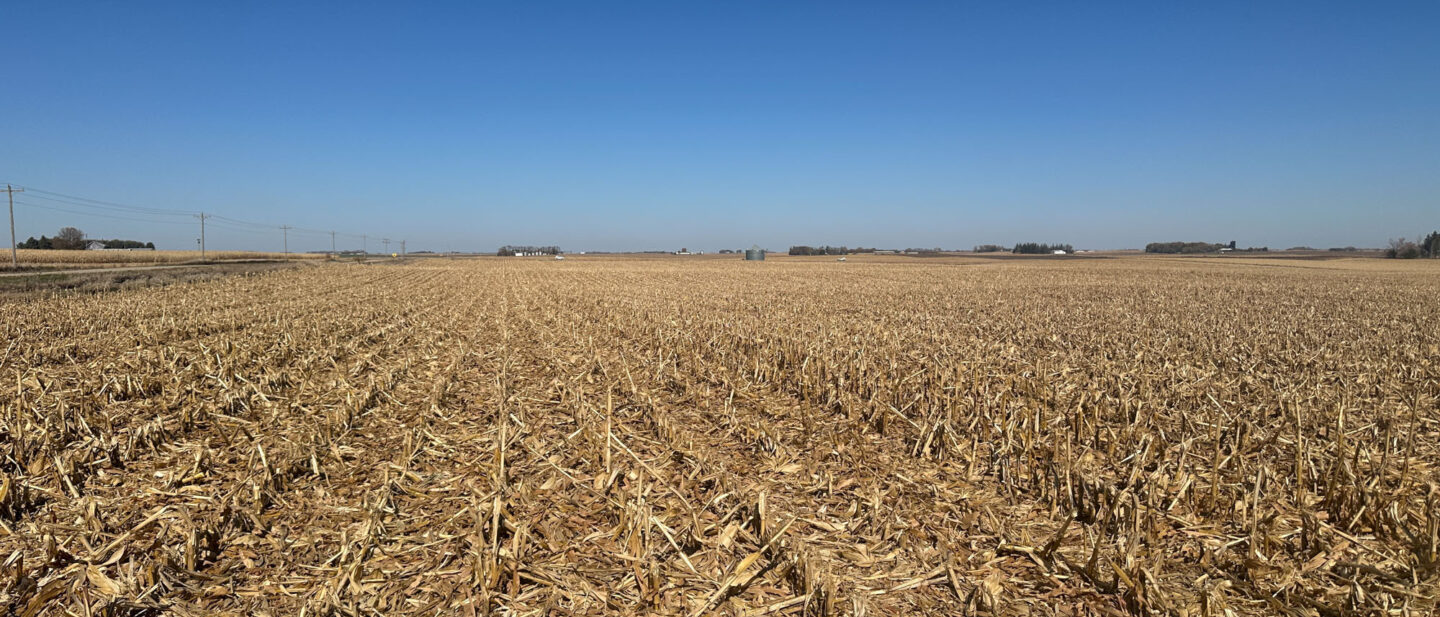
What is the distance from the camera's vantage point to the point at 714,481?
16.3 ft

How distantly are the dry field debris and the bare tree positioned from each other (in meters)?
112

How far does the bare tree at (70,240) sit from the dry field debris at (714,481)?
11160 centimetres

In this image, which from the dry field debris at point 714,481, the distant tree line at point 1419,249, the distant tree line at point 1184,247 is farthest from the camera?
the distant tree line at point 1184,247

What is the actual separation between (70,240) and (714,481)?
4928 inches

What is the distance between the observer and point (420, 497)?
4.61 metres

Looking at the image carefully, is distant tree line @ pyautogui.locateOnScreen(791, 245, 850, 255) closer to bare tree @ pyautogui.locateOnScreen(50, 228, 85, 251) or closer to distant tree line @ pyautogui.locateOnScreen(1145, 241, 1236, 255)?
distant tree line @ pyautogui.locateOnScreen(1145, 241, 1236, 255)

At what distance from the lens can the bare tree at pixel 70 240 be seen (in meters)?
86.3

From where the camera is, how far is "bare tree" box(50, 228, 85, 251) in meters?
86.3

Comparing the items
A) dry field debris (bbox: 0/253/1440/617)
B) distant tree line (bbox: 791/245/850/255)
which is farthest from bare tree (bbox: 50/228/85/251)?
distant tree line (bbox: 791/245/850/255)

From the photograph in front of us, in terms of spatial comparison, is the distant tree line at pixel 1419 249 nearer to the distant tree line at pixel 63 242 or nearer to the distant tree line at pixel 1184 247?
the distant tree line at pixel 1184 247

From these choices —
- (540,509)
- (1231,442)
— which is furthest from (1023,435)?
(540,509)

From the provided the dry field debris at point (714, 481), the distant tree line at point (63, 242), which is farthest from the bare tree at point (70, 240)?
the dry field debris at point (714, 481)

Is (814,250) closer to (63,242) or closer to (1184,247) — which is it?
(1184,247)

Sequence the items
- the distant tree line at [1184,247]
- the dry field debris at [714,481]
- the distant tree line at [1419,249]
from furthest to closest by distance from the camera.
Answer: the distant tree line at [1184,247] < the distant tree line at [1419,249] < the dry field debris at [714,481]
